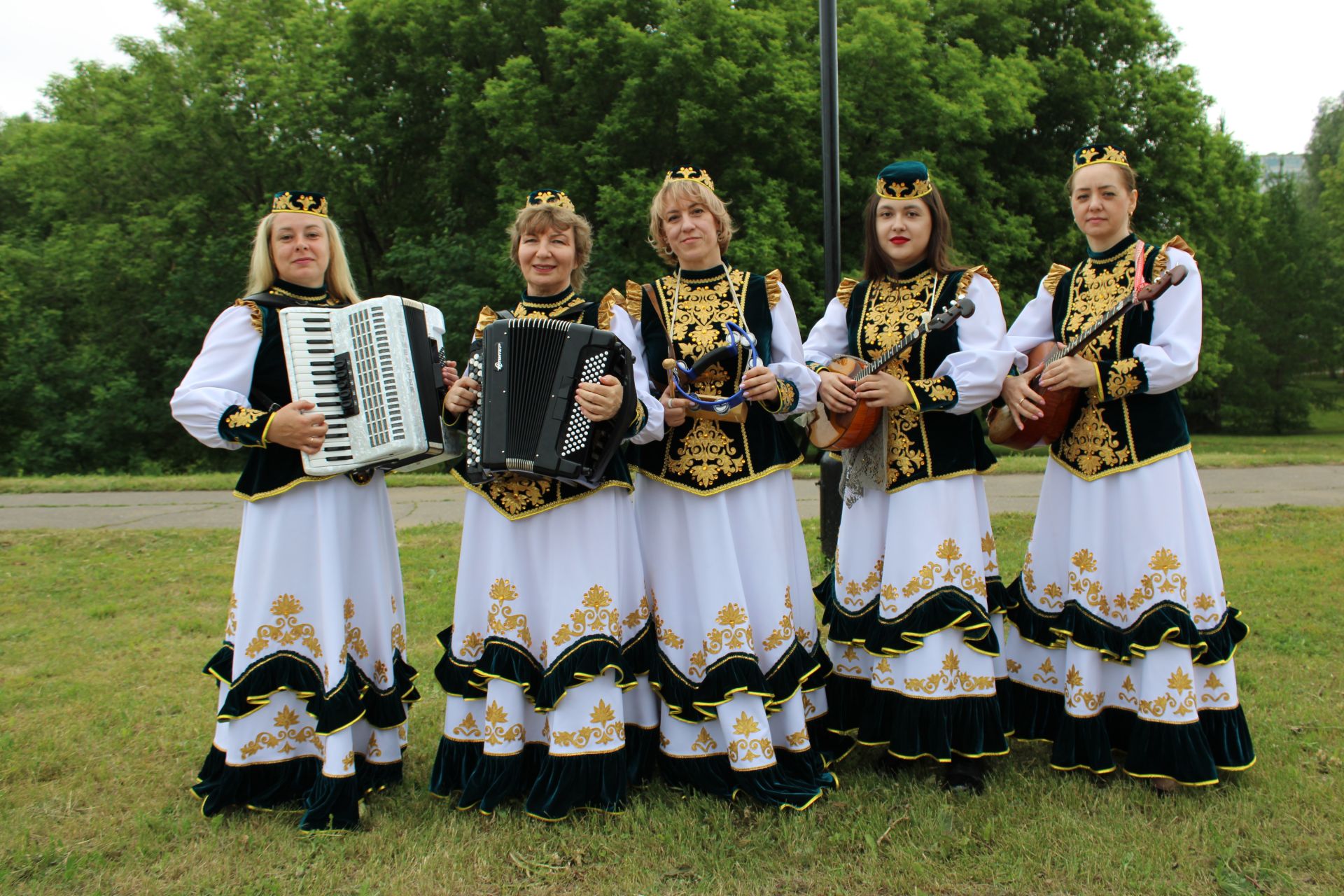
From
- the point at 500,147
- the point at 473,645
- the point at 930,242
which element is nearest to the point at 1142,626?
the point at 930,242

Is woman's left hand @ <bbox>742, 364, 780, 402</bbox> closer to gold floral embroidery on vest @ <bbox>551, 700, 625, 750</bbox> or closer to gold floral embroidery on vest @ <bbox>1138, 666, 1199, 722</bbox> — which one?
gold floral embroidery on vest @ <bbox>551, 700, 625, 750</bbox>

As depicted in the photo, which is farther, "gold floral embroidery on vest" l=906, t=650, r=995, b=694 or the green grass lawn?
"gold floral embroidery on vest" l=906, t=650, r=995, b=694

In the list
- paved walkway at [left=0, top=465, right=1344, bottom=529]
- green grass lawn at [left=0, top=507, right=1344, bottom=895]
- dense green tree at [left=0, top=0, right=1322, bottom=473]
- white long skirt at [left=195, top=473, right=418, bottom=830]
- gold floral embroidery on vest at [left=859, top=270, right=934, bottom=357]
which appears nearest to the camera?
green grass lawn at [left=0, top=507, right=1344, bottom=895]

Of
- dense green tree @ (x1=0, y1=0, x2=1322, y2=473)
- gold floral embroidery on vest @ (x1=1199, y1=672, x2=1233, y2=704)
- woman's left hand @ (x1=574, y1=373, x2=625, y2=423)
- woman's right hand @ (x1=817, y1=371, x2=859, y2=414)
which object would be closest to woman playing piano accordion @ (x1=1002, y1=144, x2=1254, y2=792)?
gold floral embroidery on vest @ (x1=1199, y1=672, x2=1233, y2=704)

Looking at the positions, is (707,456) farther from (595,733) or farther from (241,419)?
(241,419)

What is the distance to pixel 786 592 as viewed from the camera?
366cm

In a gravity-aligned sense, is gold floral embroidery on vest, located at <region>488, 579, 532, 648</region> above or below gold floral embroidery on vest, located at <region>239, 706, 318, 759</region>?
above

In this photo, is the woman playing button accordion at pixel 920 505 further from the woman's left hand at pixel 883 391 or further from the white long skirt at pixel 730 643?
the white long skirt at pixel 730 643

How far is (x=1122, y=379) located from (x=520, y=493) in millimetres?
2294

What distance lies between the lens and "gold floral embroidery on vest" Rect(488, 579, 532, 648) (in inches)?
139

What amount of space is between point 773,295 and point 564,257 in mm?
841

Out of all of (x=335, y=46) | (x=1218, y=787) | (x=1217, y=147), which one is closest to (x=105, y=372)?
(x=335, y=46)

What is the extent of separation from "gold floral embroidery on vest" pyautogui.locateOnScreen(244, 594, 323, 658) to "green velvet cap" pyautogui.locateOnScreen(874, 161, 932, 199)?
2.76 m

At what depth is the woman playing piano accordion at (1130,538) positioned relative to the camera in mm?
3557
